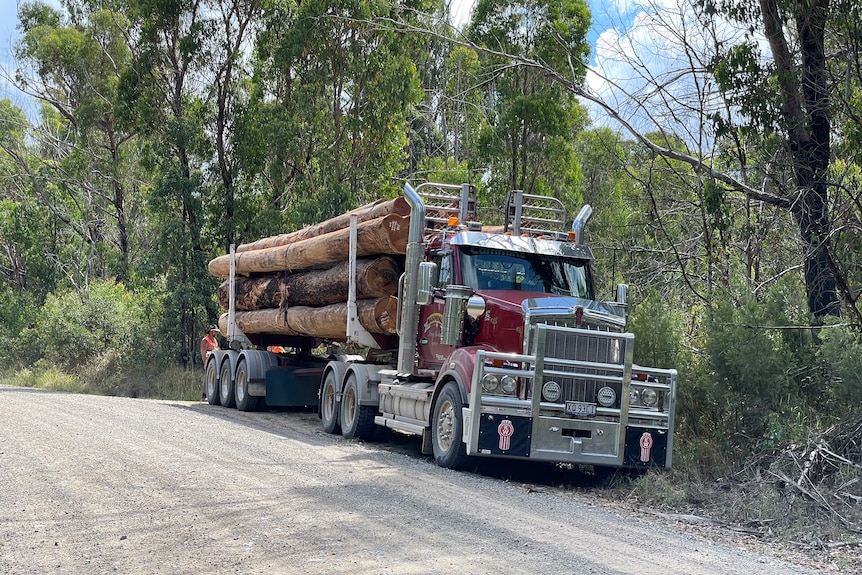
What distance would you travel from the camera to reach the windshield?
12.7 m

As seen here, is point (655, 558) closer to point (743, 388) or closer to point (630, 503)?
point (630, 503)

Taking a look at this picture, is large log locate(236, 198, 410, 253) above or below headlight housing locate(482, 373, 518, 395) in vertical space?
above

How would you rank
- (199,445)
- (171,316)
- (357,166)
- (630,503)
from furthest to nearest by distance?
1. (171,316)
2. (357,166)
3. (199,445)
4. (630,503)

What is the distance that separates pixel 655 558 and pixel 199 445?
682 cm

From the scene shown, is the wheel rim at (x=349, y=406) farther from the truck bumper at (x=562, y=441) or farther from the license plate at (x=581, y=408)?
the license plate at (x=581, y=408)

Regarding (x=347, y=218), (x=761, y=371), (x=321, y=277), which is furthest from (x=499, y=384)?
(x=321, y=277)

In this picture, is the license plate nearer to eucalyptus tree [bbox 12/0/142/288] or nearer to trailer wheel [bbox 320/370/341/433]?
trailer wheel [bbox 320/370/341/433]

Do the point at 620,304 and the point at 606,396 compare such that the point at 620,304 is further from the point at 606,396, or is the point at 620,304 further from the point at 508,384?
the point at 508,384

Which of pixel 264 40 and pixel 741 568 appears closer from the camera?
pixel 741 568

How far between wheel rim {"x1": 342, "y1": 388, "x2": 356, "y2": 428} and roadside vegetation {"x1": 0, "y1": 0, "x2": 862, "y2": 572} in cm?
444

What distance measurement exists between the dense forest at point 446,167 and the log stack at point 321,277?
3.06 meters

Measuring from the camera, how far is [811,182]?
515 inches

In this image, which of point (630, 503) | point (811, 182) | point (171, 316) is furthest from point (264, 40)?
point (630, 503)

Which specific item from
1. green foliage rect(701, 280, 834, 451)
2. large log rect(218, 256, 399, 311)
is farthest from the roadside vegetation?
large log rect(218, 256, 399, 311)
